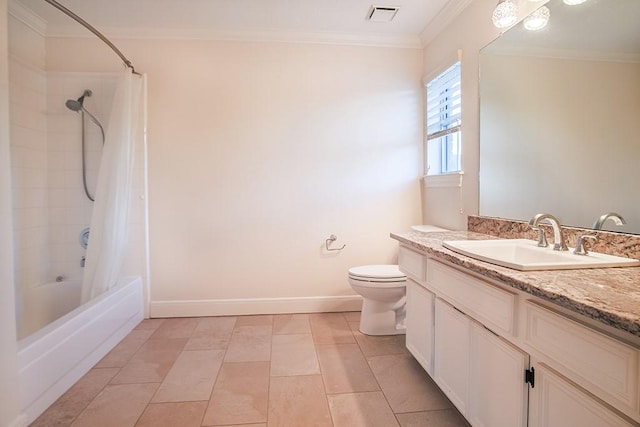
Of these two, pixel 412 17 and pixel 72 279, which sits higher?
pixel 412 17

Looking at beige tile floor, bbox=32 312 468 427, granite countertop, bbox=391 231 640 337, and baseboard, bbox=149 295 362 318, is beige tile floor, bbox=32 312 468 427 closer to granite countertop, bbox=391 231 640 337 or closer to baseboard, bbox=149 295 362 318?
baseboard, bbox=149 295 362 318

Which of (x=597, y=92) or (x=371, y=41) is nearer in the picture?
(x=597, y=92)

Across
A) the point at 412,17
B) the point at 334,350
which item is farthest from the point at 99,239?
the point at 412,17

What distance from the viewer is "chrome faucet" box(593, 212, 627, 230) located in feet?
4.06

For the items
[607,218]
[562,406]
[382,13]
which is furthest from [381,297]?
[382,13]

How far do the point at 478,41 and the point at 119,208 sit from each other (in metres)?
2.68

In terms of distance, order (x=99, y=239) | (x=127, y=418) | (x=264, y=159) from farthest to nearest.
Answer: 1. (x=264, y=159)
2. (x=99, y=239)
3. (x=127, y=418)

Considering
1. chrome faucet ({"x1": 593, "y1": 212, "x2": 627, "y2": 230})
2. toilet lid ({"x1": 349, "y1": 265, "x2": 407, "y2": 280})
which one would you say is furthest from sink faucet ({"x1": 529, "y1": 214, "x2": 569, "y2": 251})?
toilet lid ({"x1": 349, "y1": 265, "x2": 407, "y2": 280})

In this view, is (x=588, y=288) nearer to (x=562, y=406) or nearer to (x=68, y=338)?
(x=562, y=406)

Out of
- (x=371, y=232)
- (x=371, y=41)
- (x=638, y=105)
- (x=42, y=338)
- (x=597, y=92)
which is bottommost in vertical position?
(x=42, y=338)

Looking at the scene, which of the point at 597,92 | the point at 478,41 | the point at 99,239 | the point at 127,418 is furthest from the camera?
the point at 99,239

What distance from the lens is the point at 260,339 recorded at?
7.78 ft

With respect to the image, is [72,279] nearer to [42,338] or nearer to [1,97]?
[42,338]

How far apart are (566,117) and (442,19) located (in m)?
1.44
